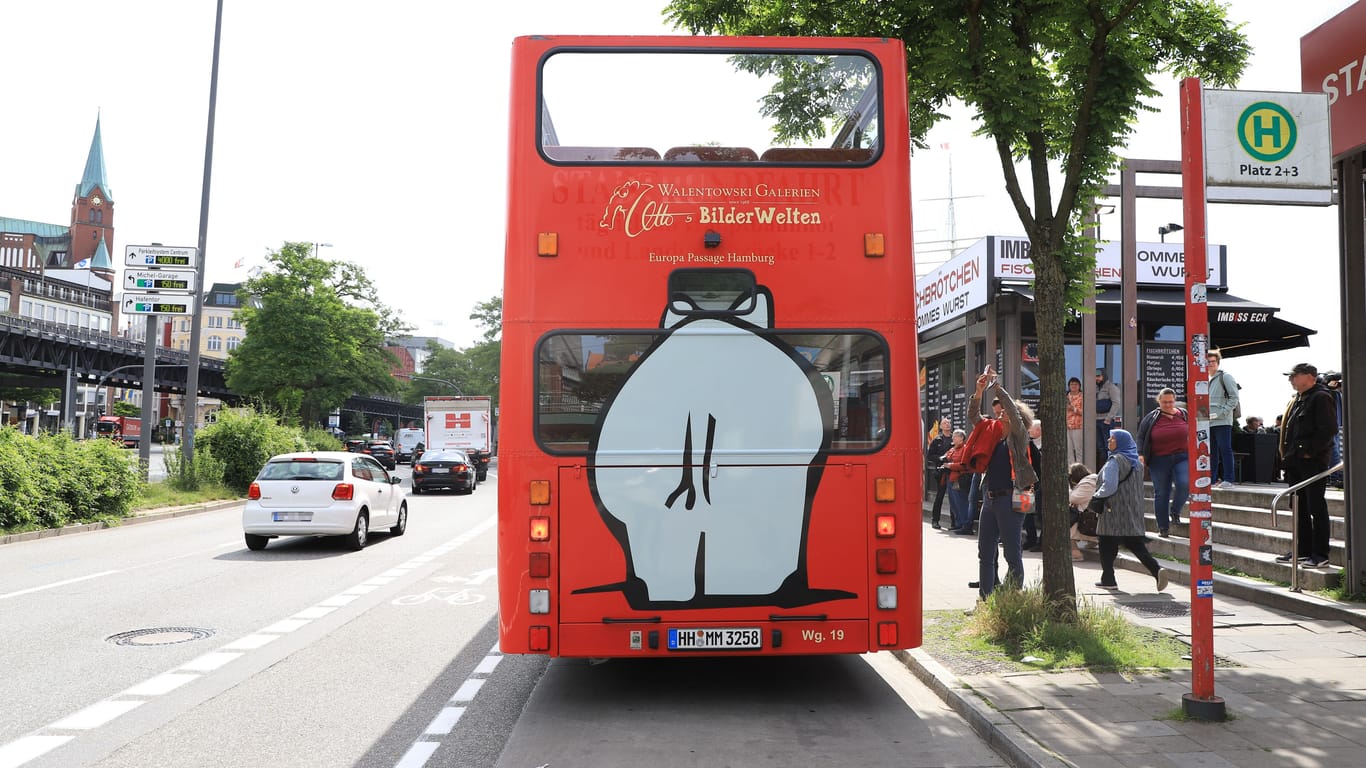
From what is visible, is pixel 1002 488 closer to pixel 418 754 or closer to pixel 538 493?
pixel 538 493

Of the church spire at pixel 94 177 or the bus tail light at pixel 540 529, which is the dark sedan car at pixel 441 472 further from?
the church spire at pixel 94 177

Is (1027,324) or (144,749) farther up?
(1027,324)

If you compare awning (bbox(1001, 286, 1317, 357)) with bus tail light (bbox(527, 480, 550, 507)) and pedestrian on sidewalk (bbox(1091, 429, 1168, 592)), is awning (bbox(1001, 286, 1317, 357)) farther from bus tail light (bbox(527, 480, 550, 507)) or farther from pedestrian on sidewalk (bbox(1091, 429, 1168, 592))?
bus tail light (bbox(527, 480, 550, 507))

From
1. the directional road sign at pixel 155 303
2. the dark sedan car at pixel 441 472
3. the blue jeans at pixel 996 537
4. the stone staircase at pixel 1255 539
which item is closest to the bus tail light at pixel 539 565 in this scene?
the blue jeans at pixel 996 537

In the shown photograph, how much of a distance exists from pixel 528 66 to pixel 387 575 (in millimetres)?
8679

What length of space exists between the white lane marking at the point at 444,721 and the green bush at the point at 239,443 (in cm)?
2408

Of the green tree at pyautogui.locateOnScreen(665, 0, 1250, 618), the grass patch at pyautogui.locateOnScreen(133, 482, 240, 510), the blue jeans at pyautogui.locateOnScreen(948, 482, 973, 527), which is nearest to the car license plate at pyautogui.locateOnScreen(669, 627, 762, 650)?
the green tree at pyautogui.locateOnScreen(665, 0, 1250, 618)

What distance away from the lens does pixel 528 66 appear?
21.4 ft

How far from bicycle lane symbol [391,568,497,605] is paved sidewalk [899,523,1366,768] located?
5358 mm

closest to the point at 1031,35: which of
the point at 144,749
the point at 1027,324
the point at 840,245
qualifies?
the point at 840,245

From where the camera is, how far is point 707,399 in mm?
6426

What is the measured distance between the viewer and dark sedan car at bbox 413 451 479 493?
111 ft

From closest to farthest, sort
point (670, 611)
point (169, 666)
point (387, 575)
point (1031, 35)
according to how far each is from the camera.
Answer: point (670, 611), point (169, 666), point (1031, 35), point (387, 575)

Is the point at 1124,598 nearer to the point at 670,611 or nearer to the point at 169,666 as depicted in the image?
the point at 670,611
